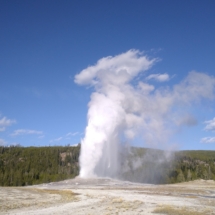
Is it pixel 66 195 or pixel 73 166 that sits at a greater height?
pixel 73 166

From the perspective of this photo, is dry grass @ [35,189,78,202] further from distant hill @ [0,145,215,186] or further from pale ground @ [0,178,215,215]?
distant hill @ [0,145,215,186]

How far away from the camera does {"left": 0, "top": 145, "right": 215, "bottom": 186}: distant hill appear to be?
5399 inches

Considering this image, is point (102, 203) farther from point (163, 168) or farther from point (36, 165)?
point (163, 168)

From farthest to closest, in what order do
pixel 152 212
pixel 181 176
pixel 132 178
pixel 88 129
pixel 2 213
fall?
pixel 181 176, pixel 132 178, pixel 88 129, pixel 152 212, pixel 2 213

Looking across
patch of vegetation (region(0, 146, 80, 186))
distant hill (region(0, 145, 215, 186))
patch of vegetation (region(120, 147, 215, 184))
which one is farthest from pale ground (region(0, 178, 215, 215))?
patch of vegetation (region(0, 146, 80, 186))

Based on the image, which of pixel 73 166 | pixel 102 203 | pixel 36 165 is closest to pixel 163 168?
pixel 73 166

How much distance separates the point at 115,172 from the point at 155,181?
45069 mm

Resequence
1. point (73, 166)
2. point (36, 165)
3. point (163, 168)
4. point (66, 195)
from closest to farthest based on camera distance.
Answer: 1. point (66, 195)
2. point (36, 165)
3. point (73, 166)
4. point (163, 168)

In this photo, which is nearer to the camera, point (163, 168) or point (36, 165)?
point (36, 165)

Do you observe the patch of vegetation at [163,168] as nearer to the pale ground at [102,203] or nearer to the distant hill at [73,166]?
the distant hill at [73,166]

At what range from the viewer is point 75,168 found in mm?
151625

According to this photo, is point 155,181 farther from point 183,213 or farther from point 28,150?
point 183,213

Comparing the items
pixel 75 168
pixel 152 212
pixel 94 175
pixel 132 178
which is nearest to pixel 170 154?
pixel 132 178

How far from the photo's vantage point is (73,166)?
158 metres
